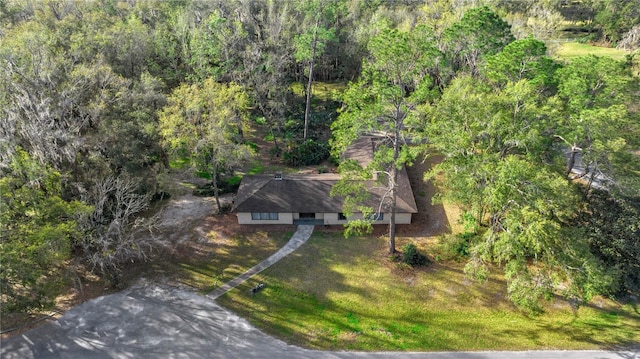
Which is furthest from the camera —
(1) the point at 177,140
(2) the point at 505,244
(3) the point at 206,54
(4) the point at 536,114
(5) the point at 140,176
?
(3) the point at 206,54

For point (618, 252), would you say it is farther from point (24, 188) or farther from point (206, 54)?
point (206, 54)

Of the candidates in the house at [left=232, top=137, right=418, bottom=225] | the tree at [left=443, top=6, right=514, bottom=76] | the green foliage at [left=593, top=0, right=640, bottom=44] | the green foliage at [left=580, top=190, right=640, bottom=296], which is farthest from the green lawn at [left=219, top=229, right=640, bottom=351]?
the green foliage at [left=593, top=0, right=640, bottom=44]

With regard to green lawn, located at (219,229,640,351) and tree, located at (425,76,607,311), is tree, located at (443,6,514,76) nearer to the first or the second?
tree, located at (425,76,607,311)

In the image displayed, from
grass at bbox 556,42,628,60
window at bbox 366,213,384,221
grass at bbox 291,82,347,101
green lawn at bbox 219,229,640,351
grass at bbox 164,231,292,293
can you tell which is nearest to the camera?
green lawn at bbox 219,229,640,351

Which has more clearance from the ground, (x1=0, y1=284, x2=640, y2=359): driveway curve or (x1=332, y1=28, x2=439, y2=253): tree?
(x1=332, y1=28, x2=439, y2=253): tree

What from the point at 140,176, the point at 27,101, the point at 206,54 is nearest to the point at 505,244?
the point at 140,176

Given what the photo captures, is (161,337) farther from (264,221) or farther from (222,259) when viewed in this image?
(264,221)

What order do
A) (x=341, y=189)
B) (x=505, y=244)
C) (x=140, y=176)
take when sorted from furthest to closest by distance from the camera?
(x=140, y=176)
(x=341, y=189)
(x=505, y=244)
